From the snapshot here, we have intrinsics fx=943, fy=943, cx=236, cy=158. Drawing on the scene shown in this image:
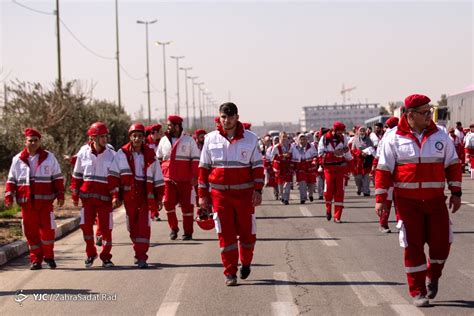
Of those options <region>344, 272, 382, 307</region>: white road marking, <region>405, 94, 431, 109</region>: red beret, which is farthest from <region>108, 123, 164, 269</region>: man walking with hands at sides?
<region>405, 94, 431, 109</region>: red beret

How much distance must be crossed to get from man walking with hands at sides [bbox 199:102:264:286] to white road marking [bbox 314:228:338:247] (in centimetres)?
387

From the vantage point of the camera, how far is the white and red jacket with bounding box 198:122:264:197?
1089 centimetres

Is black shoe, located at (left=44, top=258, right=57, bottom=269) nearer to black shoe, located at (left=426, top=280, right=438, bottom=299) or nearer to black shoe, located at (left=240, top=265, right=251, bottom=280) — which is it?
black shoe, located at (left=240, top=265, right=251, bottom=280)

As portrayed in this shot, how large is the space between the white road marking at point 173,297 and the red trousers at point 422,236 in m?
2.37

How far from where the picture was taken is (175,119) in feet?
52.7

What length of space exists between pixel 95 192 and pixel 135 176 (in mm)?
634

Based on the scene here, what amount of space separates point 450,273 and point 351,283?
1359mm

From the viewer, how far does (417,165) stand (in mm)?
9320

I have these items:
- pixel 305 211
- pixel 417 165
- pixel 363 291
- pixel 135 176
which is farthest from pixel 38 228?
pixel 305 211

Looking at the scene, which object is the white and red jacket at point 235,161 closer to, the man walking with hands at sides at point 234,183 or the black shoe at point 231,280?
the man walking with hands at sides at point 234,183

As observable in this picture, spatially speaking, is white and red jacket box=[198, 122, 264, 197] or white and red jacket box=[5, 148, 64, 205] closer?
white and red jacket box=[198, 122, 264, 197]

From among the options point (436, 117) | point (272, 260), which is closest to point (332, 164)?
point (272, 260)

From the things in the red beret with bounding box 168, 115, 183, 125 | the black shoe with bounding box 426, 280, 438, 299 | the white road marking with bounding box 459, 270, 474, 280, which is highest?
the red beret with bounding box 168, 115, 183, 125

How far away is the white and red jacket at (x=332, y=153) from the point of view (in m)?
18.5
